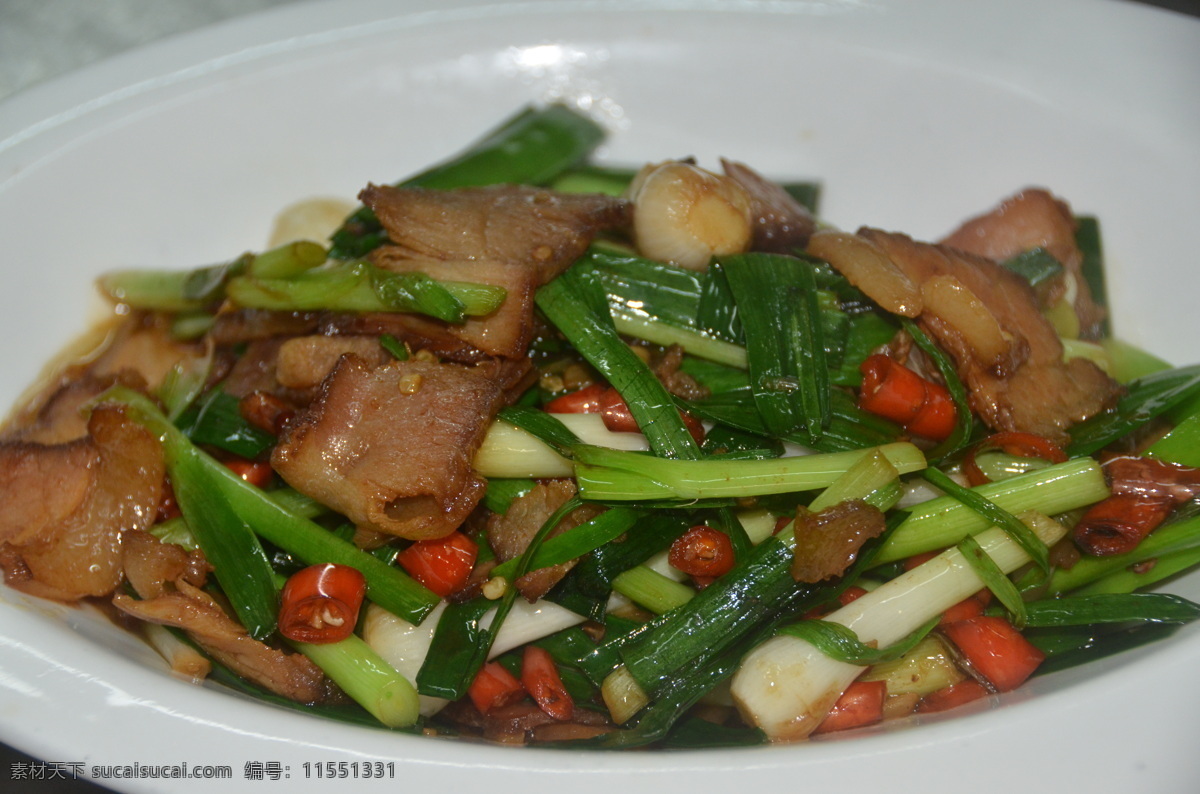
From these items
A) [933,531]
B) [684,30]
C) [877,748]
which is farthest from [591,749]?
[684,30]

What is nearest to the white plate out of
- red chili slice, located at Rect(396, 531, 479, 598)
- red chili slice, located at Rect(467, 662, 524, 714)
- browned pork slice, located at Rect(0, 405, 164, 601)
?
browned pork slice, located at Rect(0, 405, 164, 601)

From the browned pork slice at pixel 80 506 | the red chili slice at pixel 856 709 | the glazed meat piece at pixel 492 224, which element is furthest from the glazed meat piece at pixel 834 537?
the browned pork slice at pixel 80 506

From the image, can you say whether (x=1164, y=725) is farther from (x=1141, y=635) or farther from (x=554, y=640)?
(x=554, y=640)

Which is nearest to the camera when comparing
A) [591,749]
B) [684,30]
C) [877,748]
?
[877,748]

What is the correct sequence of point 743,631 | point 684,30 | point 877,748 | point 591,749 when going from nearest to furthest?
point 877,748, point 591,749, point 743,631, point 684,30

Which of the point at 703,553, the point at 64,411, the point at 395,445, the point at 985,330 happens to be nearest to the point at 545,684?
the point at 703,553

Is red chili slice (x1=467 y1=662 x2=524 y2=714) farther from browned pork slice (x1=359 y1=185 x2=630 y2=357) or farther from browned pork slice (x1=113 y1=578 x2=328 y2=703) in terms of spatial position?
browned pork slice (x1=359 y1=185 x2=630 y2=357)

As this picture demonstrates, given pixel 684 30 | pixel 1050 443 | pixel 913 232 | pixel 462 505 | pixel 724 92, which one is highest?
pixel 684 30
